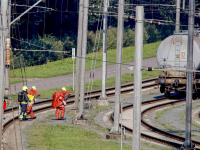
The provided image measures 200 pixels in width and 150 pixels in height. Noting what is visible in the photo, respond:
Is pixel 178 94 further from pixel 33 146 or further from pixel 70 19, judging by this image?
pixel 70 19

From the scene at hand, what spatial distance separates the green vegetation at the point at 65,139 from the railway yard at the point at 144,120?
36 centimetres

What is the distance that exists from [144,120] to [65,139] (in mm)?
7163

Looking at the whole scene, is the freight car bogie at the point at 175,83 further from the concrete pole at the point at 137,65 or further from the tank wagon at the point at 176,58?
the concrete pole at the point at 137,65

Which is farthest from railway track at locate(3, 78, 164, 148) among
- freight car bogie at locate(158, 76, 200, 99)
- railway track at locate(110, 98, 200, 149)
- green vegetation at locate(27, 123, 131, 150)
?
railway track at locate(110, 98, 200, 149)

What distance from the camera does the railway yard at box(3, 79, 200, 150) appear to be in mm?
19781

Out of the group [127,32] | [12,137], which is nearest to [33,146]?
[12,137]

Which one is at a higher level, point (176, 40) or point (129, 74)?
point (176, 40)

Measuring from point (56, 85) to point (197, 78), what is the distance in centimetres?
1263

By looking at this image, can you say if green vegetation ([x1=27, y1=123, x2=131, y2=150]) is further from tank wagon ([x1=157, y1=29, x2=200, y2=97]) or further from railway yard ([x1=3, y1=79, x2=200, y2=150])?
tank wagon ([x1=157, y1=29, x2=200, y2=97])

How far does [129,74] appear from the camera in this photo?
4503 centimetres

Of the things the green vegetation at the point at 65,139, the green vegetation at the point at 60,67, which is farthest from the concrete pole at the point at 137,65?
the green vegetation at the point at 60,67

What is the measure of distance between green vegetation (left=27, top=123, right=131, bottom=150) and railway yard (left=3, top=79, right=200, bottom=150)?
14.3 inches

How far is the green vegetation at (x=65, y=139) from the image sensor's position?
18.1 m

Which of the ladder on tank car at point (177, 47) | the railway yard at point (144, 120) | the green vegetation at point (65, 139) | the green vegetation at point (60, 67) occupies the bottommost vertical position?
the railway yard at point (144, 120)
